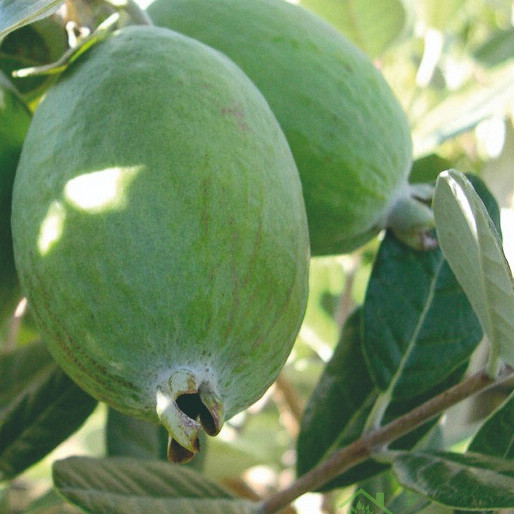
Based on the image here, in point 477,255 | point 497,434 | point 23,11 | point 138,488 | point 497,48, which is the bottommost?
point 497,48

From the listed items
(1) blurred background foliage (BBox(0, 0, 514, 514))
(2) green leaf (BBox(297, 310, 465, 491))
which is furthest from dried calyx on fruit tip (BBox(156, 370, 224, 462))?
(1) blurred background foliage (BBox(0, 0, 514, 514))

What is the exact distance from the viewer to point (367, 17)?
5.06 feet

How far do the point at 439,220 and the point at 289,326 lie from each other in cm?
20

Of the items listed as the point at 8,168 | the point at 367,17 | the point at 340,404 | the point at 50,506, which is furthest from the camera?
the point at 367,17

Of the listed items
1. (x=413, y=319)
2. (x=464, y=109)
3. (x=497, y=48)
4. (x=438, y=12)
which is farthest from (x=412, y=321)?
(x=497, y=48)

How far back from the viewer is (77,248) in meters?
0.73

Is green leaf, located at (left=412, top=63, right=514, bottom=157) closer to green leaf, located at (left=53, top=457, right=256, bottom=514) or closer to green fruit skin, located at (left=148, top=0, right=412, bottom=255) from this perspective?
green fruit skin, located at (left=148, top=0, right=412, bottom=255)

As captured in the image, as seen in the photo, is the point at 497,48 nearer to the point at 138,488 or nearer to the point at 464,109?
the point at 464,109

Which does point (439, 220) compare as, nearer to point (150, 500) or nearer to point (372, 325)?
point (372, 325)

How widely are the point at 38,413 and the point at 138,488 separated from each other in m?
0.24

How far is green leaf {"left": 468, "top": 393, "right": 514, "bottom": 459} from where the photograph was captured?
0.98 meters

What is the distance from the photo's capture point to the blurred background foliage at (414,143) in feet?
4.42

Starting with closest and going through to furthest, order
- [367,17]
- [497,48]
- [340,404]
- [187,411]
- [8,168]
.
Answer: [187,411] < [8,168] < [340,404] < [367,17] < [497,48]

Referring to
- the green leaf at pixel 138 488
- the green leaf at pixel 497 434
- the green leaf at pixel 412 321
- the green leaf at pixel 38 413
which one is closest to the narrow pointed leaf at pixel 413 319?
the green leaf at pixel 412 321
